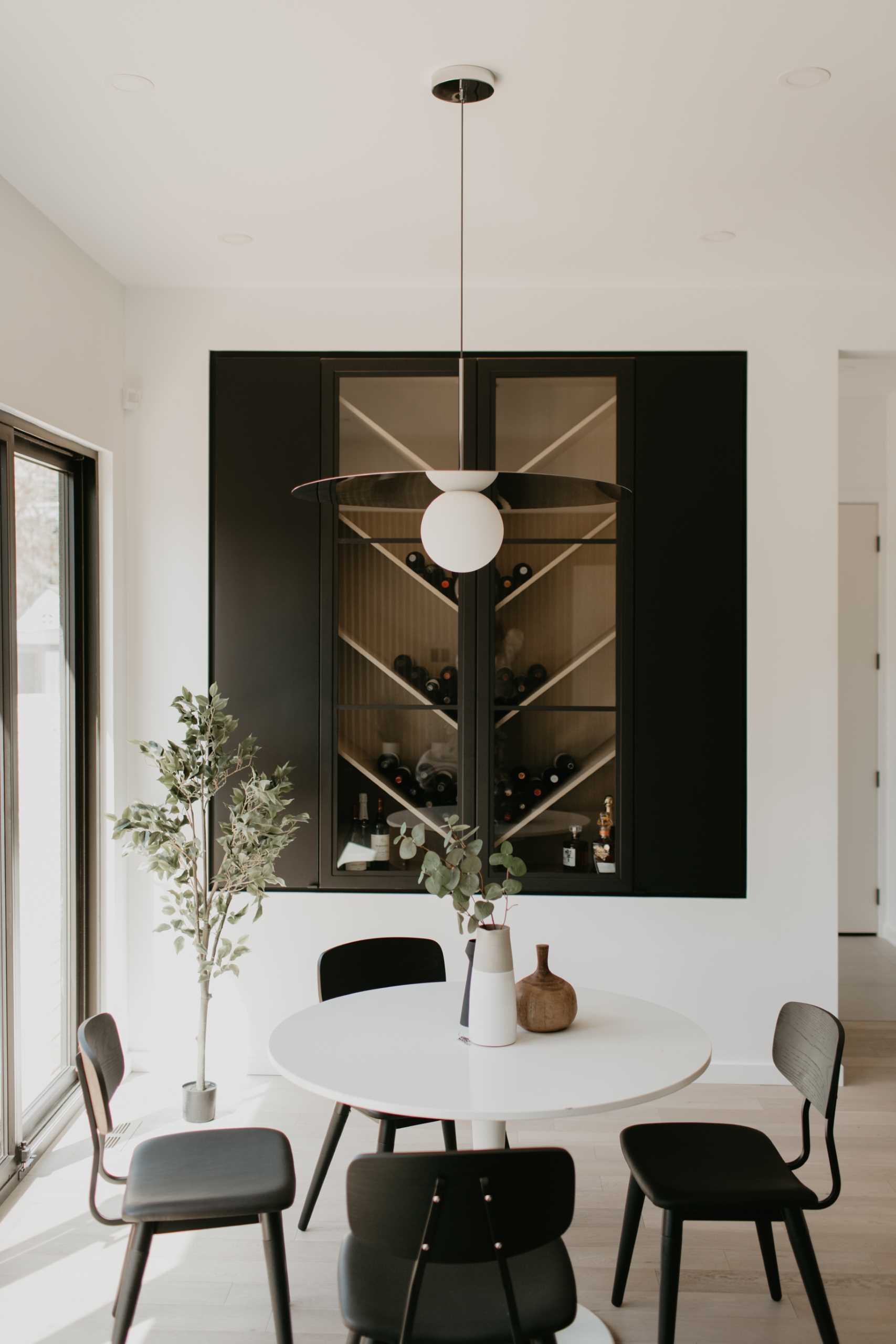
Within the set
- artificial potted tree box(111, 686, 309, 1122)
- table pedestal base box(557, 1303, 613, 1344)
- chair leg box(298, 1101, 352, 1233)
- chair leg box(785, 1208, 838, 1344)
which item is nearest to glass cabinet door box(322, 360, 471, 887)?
artificial potted tree box(111, 686, 309, 1122)

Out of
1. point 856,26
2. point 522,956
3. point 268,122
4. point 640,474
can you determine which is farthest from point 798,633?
point 268,122

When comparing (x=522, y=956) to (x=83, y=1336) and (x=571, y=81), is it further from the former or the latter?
(x=571, y=81)

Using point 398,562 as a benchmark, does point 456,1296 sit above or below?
below

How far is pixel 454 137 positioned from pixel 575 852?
250 cm

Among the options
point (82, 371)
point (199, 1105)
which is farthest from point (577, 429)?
point (199, 1105)

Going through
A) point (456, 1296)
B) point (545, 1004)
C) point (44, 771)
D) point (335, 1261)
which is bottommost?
point (335, 1261)

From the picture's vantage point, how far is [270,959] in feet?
13.7

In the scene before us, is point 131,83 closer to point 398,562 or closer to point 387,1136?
point 398,562

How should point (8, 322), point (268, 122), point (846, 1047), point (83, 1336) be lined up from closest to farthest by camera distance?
point (83, 1336), point (268, 122), point (8, 322), point (846, 1047)

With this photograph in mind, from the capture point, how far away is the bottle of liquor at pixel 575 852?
13.5 ft

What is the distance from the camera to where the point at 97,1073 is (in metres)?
2.29

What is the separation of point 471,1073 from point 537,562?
2261mm

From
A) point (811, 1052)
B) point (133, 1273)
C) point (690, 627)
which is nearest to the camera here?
point (133, 1273)

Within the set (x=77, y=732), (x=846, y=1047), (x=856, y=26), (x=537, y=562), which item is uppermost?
(x=856, y=26)
